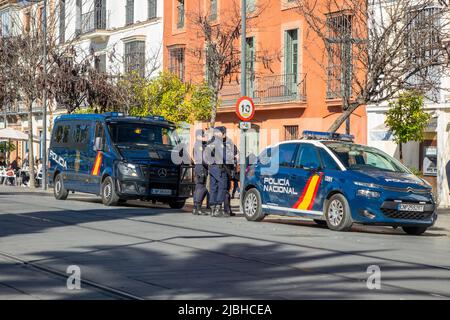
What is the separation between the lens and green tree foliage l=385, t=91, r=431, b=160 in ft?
91.2

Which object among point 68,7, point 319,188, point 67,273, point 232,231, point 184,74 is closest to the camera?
point 67,273

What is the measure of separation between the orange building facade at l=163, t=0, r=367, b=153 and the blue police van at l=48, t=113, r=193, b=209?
Answer: 819cm

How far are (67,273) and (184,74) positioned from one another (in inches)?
1247

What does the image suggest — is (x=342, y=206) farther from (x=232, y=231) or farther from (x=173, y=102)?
(x=173, y=102)

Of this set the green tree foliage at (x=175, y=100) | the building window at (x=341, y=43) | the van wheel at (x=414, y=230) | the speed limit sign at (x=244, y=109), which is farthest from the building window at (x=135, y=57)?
the van wheel at (x=414, y=230)

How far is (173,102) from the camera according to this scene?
33438mm

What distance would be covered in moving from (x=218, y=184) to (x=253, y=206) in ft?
4.34

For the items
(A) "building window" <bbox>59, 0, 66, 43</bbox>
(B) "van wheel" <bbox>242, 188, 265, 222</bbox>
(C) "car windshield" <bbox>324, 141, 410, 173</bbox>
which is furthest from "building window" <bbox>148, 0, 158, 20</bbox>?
(C) "car windshield" <bbox>324, 141, 410, 173</bbox>

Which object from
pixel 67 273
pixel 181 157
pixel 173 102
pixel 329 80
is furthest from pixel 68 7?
pixel 67 273

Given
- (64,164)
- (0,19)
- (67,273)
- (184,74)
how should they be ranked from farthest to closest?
(0,19), (184,74), (64,164), (67,273)

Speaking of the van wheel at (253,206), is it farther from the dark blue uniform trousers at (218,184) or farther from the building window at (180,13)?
the building window at (180,13)

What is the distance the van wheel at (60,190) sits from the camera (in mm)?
28141

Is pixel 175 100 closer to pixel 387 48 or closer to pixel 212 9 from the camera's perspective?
pixel 212 9

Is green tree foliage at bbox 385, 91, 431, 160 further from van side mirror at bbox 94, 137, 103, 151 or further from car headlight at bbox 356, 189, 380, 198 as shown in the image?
car headlight at bbox 356, 189, 380, 198
